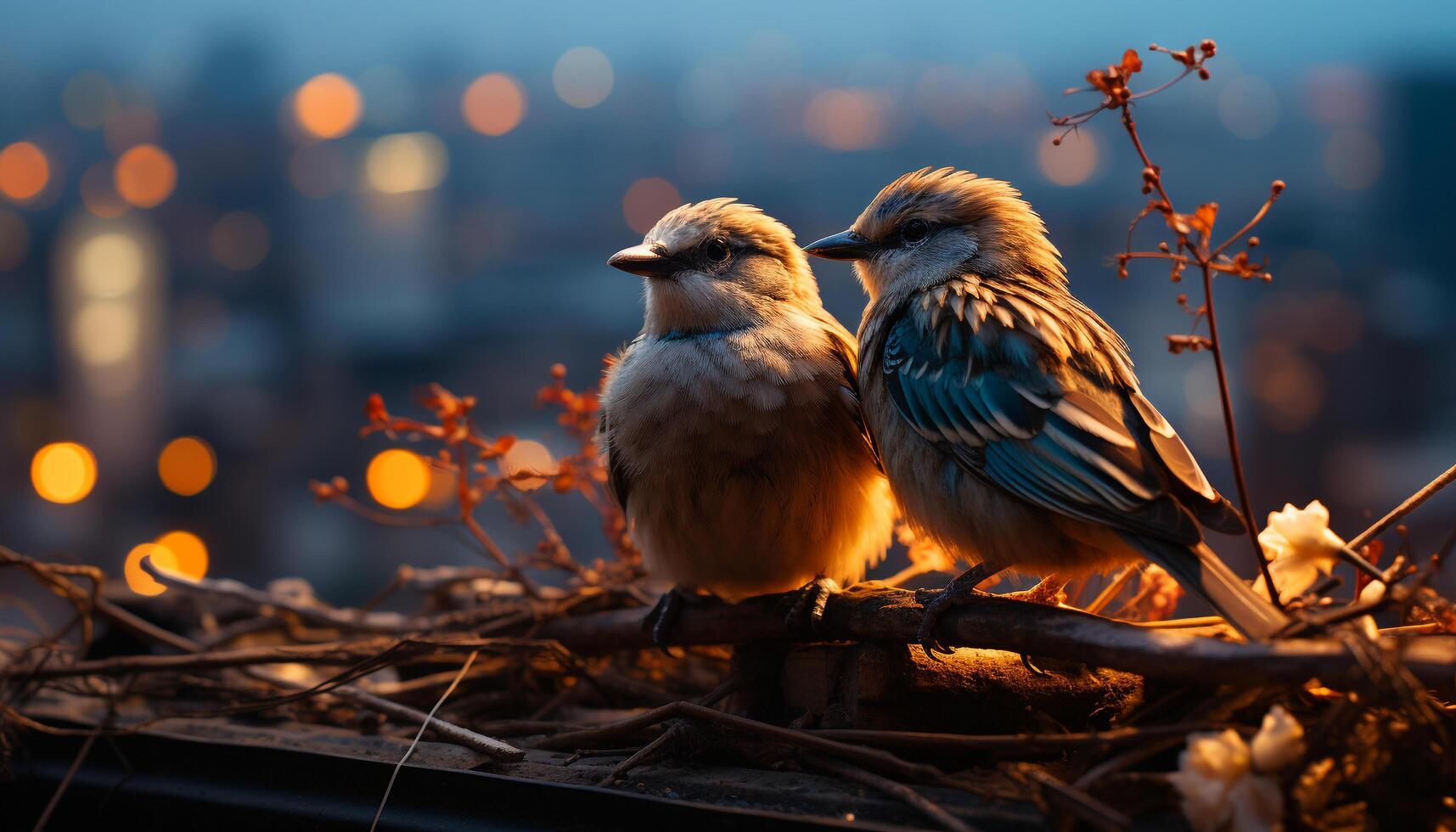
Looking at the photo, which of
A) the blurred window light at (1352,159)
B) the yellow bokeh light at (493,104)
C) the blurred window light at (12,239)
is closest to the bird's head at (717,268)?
the blurred window light at (1352,159)

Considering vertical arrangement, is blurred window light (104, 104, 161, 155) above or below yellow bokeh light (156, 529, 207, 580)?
above

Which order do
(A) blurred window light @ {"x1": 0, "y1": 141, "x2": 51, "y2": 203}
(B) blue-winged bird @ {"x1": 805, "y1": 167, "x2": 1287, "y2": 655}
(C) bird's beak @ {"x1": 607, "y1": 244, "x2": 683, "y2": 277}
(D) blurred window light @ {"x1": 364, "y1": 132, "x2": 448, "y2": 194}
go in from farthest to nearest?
1. (D) blurred window light @ {"x1": 364, "y1": 132, "x2": 448, "y2": 194}
2. (A) blurred window light @ {"x1": 0, "y1": 141, "x2": 51, "y2": 203}
3. (C) bird's beak @ {"x1": 607, "y1": 244, "x2": 683, "y2": 277}
4. (B) blue-winged bird @ {"x1": 805, "y1": 167, "x2": 1287, "y2": 655}

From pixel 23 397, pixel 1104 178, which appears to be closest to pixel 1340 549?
pixel 1104 178

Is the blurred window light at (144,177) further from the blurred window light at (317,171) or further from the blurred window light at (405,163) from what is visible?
the blurred window light at (405,163)

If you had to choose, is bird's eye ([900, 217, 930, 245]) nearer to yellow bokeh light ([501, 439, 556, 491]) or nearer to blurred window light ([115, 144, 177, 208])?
yellow bokeh light ([501, 439, 556, 491])

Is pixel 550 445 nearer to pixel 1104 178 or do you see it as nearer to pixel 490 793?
pixel 490 793

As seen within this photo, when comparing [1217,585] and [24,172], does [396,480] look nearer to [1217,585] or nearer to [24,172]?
[1217,585]

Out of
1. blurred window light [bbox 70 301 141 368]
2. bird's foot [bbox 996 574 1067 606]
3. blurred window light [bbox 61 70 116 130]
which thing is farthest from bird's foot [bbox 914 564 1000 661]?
blurred window light [bbox 61 70 116 130]
